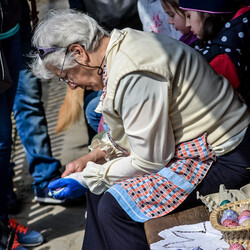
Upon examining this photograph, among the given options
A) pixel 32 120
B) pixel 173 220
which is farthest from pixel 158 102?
pixel 32 120

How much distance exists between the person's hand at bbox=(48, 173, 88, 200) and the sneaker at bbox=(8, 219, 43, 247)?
3.00 feet

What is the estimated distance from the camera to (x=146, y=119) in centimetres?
210

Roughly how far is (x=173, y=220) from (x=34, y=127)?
1.83m

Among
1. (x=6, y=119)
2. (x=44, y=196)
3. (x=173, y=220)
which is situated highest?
(x=173, y=220)

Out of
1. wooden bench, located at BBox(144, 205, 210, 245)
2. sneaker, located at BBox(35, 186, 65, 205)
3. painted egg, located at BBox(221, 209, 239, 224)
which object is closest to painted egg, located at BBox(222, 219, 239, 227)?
painted egg, located at BBox(221, 209, 239, 224)

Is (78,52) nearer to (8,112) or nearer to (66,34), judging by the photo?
(66,34)

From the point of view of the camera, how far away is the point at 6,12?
3184 millimetres

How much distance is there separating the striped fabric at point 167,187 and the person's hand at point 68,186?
31cm

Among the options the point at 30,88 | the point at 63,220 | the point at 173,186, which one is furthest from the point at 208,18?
the point at 63,220

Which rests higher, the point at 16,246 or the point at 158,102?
the point at 158,102

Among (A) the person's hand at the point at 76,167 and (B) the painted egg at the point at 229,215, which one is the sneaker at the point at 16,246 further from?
(B) the painted egg at the point at 229,215

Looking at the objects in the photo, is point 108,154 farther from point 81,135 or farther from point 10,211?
point 81,135

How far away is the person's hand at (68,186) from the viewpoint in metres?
2.50

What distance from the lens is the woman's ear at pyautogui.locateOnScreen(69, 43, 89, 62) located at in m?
2.31
